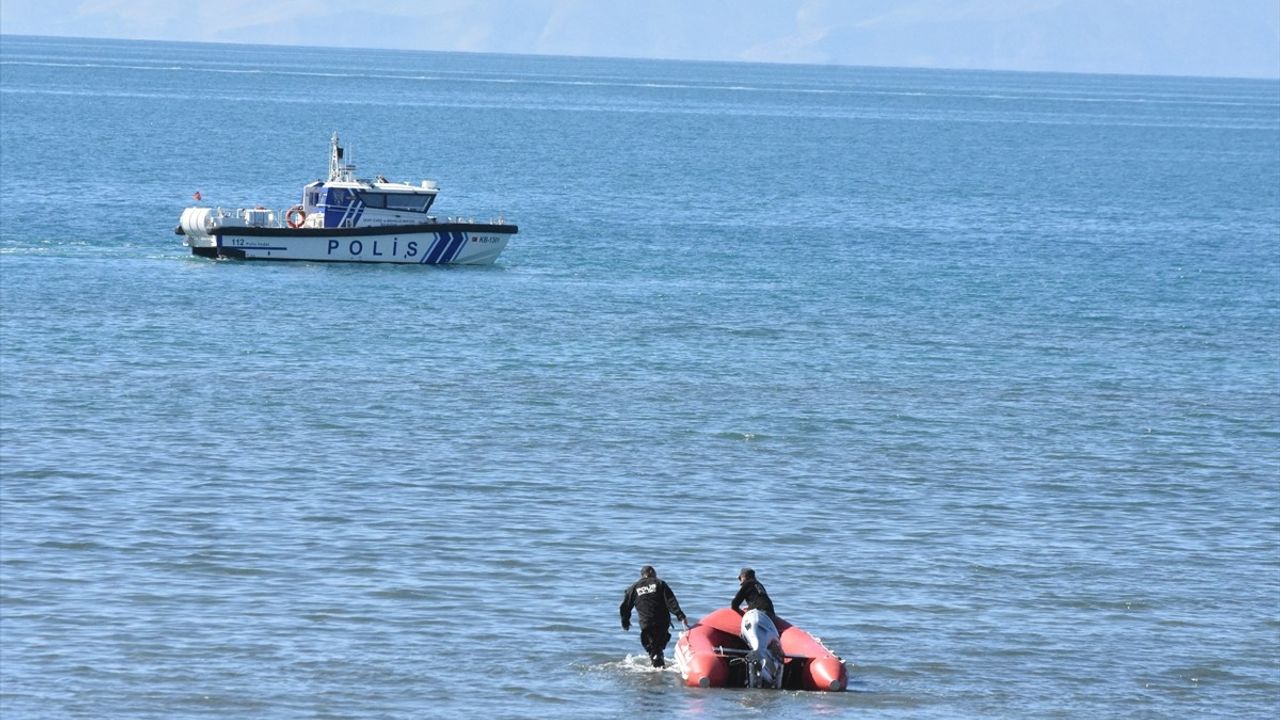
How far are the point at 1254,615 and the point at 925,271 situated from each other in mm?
43536

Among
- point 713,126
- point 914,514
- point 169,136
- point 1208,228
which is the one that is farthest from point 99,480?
point 713,126

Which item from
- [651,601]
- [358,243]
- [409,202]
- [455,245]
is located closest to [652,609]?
[651,601]

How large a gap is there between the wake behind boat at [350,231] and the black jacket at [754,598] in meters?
43.2

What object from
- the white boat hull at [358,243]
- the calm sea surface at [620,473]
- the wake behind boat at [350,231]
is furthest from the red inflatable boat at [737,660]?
the white boat hull at [358,243]

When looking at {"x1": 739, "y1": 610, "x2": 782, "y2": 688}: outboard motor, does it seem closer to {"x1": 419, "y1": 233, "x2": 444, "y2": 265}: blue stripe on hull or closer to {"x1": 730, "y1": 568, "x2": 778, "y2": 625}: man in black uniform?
{"x1": 730, "y1": 568, "x2": 778, "y2": 625}: man in black uniform

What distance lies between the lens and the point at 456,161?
431 feet

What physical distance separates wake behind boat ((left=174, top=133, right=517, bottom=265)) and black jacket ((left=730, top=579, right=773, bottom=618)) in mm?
43243

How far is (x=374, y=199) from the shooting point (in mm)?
66188

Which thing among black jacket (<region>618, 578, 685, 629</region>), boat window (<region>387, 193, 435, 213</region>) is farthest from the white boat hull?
black jacket (<region>618, 578, 685, 629</region>)

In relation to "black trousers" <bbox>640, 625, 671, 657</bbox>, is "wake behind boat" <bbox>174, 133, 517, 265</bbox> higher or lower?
higher

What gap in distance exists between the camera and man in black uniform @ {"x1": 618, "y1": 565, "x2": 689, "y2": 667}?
24.1m

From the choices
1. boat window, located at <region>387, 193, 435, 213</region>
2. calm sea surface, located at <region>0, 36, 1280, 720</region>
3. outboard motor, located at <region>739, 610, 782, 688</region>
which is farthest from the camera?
boat window, located at <region>387, 193, 435, 213</region>

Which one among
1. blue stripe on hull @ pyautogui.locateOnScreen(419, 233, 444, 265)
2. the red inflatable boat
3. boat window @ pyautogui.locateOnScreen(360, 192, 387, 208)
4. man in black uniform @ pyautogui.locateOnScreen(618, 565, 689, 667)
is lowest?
the red inflatable boat

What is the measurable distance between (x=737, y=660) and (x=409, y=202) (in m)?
45.0
